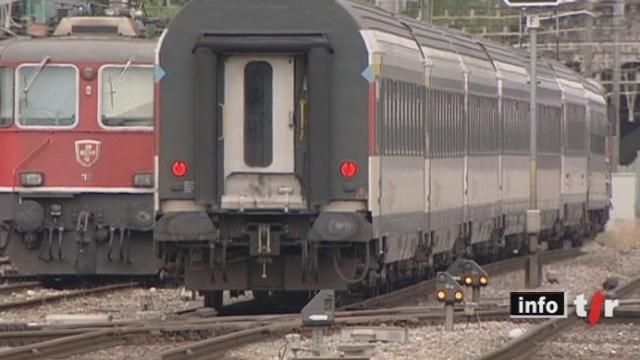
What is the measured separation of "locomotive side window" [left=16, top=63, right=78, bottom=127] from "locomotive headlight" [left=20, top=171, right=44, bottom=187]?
58 centimetres

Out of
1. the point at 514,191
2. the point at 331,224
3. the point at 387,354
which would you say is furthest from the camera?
the point at 514,191

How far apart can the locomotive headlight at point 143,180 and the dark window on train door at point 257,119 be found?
14.4 feet

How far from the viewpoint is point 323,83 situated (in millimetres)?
18953

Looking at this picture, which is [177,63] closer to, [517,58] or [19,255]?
[19,255]

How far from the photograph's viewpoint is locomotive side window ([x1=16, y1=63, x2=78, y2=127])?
23031 millimetres

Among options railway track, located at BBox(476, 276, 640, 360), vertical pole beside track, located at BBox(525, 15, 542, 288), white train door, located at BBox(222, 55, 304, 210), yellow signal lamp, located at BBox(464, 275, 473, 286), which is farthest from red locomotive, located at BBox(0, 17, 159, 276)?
railway track, located at BBox(476, 276, 640, 360)

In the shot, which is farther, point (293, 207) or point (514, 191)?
point (514, 191)

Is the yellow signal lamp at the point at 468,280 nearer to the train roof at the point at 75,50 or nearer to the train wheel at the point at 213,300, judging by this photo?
the train wheel at the point at 213,300

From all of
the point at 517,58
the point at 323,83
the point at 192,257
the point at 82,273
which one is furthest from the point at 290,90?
the point at 517,58

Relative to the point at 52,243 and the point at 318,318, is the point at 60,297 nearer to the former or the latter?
the point at 52,243

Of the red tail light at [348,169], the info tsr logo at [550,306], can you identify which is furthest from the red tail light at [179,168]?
the info tsr logo at [550,306]

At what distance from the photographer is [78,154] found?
23406 mm

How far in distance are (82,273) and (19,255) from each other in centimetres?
77

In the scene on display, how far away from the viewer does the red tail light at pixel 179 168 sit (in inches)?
756
